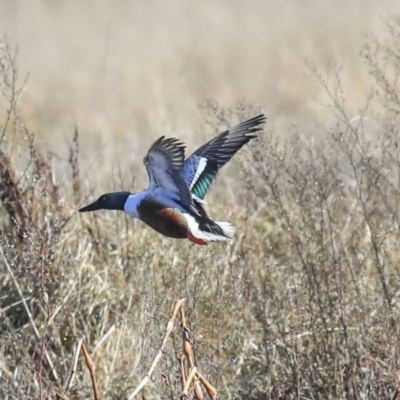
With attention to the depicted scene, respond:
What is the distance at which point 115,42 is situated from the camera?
13.5 m

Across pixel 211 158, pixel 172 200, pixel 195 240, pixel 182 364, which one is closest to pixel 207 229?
pixel 195 240

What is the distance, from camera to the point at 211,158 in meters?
4.94

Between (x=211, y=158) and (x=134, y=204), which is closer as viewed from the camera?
(x=134, y=204)

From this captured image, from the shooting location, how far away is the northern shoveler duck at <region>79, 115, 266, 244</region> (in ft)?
13.9

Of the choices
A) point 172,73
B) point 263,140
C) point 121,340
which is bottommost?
point 121,340

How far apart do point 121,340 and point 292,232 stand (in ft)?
3.00

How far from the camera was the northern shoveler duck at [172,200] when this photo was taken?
13.9 feet

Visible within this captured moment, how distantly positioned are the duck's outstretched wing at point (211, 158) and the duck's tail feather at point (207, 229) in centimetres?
36

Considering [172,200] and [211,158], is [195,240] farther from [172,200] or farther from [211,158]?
[211,158]

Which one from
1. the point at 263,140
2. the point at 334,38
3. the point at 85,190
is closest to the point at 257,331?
the point at 263,140

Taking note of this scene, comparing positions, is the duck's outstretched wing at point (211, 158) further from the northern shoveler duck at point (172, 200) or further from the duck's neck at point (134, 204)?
the duck's neck at point (134, 204)

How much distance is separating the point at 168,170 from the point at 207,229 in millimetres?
317

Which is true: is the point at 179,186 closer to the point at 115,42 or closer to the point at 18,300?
the point at 18,300

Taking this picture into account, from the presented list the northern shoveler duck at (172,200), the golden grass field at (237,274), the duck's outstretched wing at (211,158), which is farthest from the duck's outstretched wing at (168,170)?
the duck's outstretched wing at (211,158)
